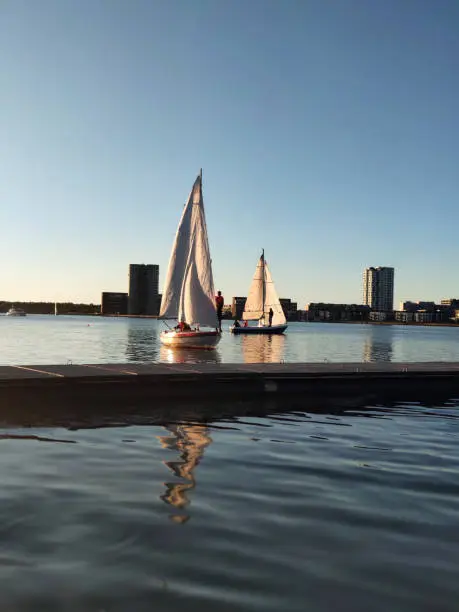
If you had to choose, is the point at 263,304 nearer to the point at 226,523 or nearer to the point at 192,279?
the point at 192,279

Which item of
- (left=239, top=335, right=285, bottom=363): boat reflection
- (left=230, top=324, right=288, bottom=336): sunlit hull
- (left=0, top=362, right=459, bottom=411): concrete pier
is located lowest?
(left=239, top=335, right=285, bottom=363): boat reflection

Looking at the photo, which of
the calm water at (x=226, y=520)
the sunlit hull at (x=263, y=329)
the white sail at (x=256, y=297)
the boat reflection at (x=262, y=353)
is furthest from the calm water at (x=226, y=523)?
the sunlit hull at (x=263, y=329)

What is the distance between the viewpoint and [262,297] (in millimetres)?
106062

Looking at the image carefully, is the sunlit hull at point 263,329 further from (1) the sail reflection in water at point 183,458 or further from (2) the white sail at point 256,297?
(1) the sail reflection in water at point 183,458

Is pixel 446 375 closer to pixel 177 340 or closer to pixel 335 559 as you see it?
pixel 335 559

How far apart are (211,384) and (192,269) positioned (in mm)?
32783

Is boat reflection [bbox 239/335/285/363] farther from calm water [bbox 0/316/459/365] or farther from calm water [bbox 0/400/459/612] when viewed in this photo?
calm water [bbox 0/400/459/612]

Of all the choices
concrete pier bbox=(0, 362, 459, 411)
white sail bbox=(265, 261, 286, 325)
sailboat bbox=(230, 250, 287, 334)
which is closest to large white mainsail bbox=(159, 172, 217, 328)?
concrete pier bbox=(0, 362, 459, 411)

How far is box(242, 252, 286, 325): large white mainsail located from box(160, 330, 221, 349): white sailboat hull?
167 ft

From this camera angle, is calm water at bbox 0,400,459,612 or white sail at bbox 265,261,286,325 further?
white sail at bbox 265,261,286,325

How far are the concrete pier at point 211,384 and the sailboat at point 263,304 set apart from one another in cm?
8143

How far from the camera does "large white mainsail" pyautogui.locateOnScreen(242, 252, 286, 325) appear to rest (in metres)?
105

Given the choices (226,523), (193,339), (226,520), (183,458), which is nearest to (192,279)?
(193,339)

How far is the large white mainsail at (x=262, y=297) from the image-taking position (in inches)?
4129
